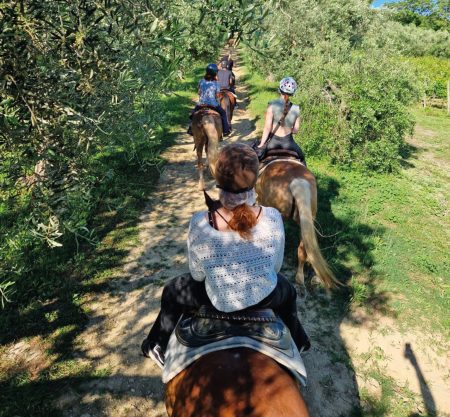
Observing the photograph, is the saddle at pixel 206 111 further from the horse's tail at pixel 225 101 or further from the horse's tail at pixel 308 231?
the horse's tail at pixel 308 231

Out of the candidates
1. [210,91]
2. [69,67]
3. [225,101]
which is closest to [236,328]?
[69,67]

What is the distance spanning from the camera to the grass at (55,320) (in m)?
3.65

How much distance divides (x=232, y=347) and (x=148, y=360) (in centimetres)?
220

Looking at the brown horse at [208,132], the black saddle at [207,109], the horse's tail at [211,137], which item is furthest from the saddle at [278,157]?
the black saddle at [207,109]

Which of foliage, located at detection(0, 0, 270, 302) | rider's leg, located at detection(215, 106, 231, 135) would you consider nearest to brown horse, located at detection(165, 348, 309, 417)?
foliage, located at detection(0, 0, 270, 302)

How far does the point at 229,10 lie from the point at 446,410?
4.58 m

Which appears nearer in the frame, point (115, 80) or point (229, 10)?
point (229, 10)

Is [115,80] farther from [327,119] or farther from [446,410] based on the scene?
[327,119]

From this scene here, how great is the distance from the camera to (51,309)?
464 cm

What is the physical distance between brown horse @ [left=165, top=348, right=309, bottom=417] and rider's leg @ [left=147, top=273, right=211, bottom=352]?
45cm

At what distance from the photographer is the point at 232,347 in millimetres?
2322

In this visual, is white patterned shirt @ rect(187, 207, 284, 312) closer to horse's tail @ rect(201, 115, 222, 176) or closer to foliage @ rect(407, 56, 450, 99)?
horse's tail @ rect(201, 115, 222, 176)

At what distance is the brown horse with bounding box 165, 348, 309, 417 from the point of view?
2014mm

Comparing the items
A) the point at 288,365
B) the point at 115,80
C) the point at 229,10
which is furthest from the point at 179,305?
the point at 229,10
